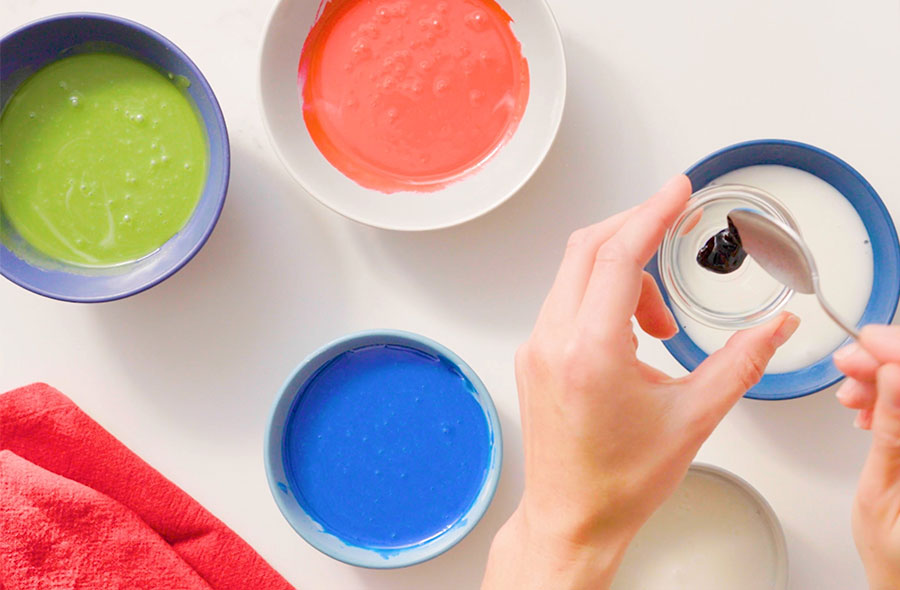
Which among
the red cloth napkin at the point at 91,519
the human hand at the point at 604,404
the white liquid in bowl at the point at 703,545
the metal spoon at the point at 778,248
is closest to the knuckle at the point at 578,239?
the human hand at the point at 604,404

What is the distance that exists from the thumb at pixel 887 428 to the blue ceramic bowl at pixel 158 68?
71 cm

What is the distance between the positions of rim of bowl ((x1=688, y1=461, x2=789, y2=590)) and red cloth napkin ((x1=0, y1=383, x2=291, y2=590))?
0.57 m

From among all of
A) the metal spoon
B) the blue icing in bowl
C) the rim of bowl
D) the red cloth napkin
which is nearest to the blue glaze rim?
the blue icing in bowl

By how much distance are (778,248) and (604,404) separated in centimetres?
24

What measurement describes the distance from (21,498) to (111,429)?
0.16 meters

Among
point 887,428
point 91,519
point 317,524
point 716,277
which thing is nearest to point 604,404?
point 887,428

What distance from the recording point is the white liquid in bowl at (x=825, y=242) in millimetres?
948

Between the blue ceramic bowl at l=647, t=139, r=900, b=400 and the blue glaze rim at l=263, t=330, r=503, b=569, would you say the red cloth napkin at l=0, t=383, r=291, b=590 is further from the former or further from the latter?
the blue ceramic bowl at l=647, t=139, r=900, b=400

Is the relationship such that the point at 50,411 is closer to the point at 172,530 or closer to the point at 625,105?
the point at 172,530

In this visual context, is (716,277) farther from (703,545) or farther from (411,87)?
(411,87)

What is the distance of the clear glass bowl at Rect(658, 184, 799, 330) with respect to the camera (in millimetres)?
924

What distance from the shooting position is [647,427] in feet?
2.36

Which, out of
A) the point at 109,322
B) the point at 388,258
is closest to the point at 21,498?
the point at 109,322

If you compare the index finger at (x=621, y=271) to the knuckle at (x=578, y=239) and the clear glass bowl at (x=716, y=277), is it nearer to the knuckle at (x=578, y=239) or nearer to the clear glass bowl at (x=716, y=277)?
the knuckle at (x=578, y=239)
